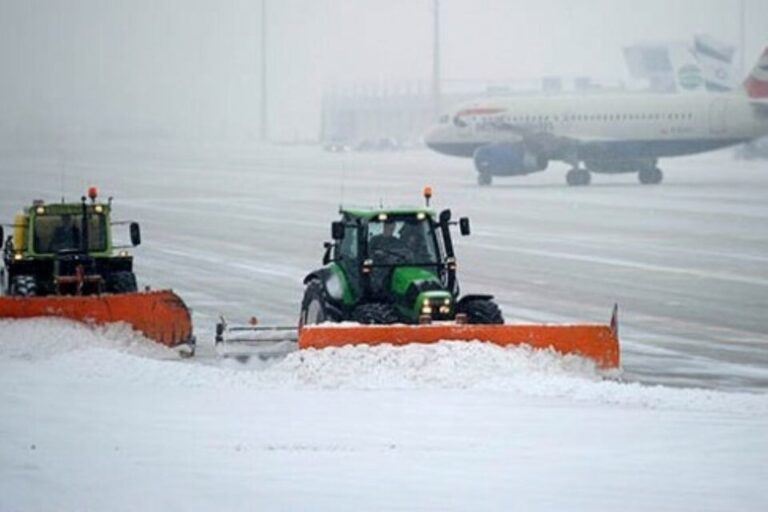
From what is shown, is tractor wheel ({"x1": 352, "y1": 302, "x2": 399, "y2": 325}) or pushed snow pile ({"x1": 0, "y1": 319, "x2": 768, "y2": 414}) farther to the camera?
tractor wheel ({"x1": 352, "y1": 302, "x2": 399, "y2": 325})

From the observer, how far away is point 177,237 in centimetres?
4700

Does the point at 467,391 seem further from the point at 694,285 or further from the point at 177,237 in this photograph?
the point at 177,237

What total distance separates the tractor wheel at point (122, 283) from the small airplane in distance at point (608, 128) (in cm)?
4864

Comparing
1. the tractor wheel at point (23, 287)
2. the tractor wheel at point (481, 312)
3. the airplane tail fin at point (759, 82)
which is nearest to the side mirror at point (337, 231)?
the tractor wheel at point (481, 312)

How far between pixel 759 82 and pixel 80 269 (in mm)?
52600

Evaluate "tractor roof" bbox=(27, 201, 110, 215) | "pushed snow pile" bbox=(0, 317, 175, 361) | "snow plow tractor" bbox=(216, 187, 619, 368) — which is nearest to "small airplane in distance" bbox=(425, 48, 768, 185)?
"tractor roof" bbox=(27, 201, 110, 215)

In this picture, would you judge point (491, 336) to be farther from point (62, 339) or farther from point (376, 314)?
point (62, 339)

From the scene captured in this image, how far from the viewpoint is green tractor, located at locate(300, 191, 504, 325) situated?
19.9 metres

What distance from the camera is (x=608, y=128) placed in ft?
240

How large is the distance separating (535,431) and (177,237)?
32.0 meters

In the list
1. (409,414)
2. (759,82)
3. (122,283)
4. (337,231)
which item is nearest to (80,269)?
(122,283)

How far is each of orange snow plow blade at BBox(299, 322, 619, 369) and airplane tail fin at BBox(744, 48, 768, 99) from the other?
2141 inches

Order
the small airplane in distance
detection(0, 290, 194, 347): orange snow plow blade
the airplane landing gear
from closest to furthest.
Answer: detection(0, 290, 194, 347): orange snow plow blade < the small airplane in distance < the airplane landing gear

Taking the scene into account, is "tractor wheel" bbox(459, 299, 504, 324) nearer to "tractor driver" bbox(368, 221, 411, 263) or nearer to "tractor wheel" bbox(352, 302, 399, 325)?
"tractor wheel" bbox(352, 302, 399, 325)
